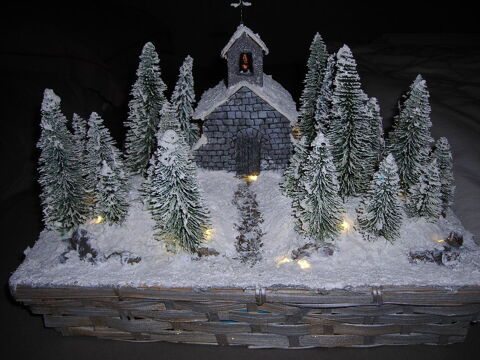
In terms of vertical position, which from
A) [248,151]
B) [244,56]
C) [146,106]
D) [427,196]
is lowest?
[427,196]

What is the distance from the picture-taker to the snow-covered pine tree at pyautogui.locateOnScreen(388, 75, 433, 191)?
305 inches

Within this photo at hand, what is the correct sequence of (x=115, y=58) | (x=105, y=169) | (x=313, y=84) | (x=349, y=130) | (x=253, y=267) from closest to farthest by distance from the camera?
(x=253, y=267), (x=105, y=169), (x=349, y=130), (x=313, y=84), (x=115, y=58)

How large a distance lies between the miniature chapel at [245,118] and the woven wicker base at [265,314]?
11.0 feet

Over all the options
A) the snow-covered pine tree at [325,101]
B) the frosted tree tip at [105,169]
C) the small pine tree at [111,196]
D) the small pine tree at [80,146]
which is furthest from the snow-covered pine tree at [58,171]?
the snow-covered pine tree at [325,101]

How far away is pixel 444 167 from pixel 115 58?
11190 millimetres

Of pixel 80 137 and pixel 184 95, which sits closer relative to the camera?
pixel 80 137

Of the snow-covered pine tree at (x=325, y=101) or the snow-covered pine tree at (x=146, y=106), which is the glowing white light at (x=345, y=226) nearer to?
the snow-covered pine tree at (x=325, y=101)

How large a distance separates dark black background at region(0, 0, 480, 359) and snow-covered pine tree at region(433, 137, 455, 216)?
226cm

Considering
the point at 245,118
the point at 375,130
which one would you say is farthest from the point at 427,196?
the point at 245,118

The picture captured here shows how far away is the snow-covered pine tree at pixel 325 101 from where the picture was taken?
27.5 ft

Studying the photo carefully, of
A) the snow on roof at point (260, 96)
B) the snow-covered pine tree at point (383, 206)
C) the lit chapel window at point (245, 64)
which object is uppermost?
the lit chapel window at point (245, 64)

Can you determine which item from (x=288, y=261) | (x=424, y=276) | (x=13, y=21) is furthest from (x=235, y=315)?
(x=13, y=21)

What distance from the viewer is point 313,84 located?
30.7ft

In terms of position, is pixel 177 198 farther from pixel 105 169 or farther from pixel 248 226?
pixel 248 226
